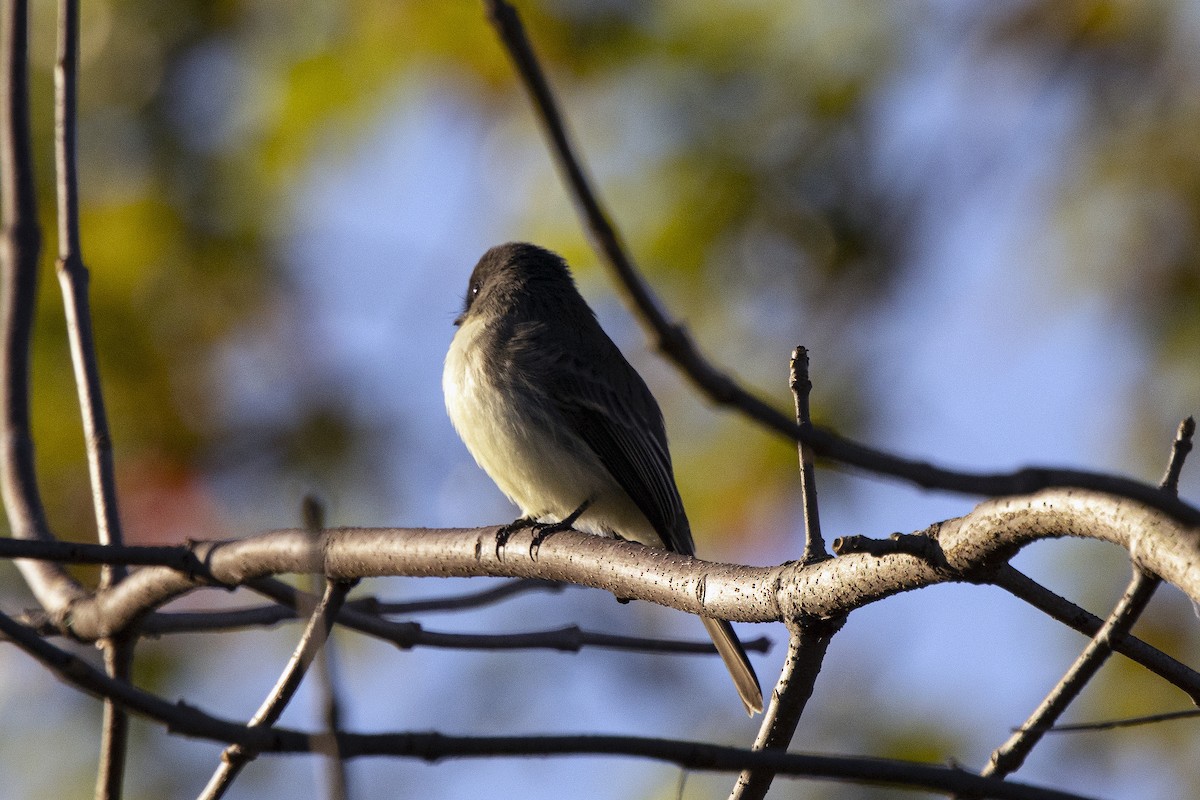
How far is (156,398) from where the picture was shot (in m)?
5.73

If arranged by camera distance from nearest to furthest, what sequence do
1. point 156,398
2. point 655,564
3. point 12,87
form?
point 655,564 → point 12,87 → point 156,398

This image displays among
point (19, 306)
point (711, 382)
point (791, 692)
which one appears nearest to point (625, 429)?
point (19, 306)

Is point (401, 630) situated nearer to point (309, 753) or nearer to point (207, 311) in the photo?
point (309, 753)

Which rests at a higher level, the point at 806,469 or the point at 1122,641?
the point at 806,469

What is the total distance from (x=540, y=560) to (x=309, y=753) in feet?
5.36

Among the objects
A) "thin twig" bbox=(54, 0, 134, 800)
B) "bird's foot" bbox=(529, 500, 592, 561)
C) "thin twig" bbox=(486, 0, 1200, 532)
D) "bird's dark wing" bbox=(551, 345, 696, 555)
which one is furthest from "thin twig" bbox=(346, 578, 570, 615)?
"thin twig" bbox=(486, 0, 1200, 532)

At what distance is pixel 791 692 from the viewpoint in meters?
2.61

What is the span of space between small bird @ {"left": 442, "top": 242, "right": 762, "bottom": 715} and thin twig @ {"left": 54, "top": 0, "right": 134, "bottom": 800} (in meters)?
1.81

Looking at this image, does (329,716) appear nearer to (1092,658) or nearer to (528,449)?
(1092,658)

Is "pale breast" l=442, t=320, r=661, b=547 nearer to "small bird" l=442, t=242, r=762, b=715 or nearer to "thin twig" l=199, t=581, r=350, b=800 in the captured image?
"small bird" l=442, t=242, r=762, b=715

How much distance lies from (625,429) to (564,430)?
10.0 inches

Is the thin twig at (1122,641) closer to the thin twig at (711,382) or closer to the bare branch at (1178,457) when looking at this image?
the bare branch at (1178,457)

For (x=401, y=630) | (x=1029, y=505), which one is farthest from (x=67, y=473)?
(x=1029, y=505)

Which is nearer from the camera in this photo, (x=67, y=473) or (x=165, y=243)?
(x=67, y=473)
